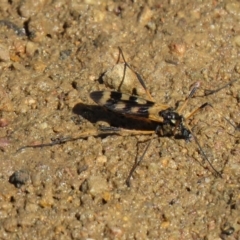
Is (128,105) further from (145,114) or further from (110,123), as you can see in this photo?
(110,123)

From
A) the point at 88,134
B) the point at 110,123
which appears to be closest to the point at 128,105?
the point at 110,123

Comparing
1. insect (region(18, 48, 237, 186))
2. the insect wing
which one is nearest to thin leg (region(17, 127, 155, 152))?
insect (region(18, 48, 237, 186))

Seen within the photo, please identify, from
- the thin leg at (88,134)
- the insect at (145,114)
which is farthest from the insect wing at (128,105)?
the thin leg at (88,134)

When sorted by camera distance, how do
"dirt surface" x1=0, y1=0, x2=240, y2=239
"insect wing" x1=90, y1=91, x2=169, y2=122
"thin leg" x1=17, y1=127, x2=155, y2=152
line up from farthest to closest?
"insect wing" x1=90, y1=91, x2=169, y2=122, "thin leg" x1=17, y1=127, x2=155, y2=152, "dirt surface" x1=0, y1=0, x2=240, y2=239

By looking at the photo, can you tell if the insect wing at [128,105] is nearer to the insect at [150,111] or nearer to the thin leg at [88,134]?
the insect at [150,111]

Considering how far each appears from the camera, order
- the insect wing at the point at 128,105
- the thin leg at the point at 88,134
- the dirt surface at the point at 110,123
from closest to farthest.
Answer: the dirt surface at the point at 110,123, the thin leg at the point at 88,134, the insect wing at the point at 128,105

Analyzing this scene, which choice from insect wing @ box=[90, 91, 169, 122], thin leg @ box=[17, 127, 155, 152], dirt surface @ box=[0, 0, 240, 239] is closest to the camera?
dirt surface @ box=[0, 0, 240, 239]

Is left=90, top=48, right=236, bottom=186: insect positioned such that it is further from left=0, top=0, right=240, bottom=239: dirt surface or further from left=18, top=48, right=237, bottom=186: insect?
left=0, top=0, right=240, bottom=239: dirt surface

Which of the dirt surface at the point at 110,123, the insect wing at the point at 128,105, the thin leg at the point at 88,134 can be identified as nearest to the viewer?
the dirt surface at the point at 110,123

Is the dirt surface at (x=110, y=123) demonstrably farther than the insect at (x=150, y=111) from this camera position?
No
